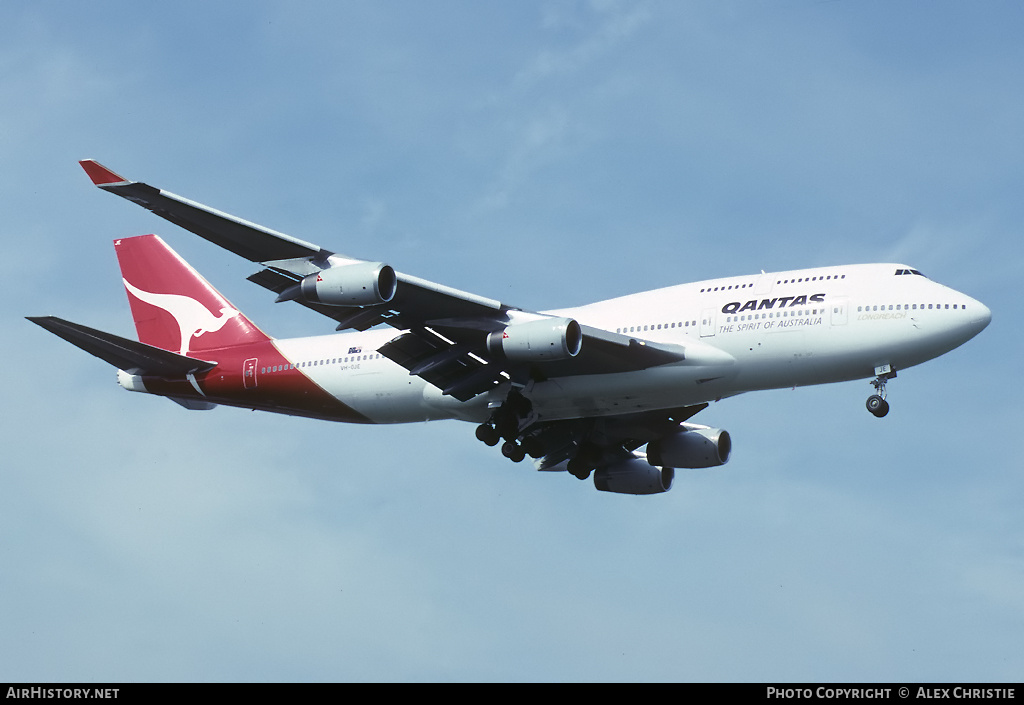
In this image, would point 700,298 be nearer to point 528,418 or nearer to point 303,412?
point 528,418

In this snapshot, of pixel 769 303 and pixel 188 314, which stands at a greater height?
pixel 188 314

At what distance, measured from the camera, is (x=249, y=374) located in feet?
138

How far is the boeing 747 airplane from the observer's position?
1367 inches

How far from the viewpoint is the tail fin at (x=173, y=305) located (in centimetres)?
4425

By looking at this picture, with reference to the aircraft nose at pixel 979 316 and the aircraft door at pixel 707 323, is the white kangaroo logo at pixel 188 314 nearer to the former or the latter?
the aircraft door at pixel 707 323

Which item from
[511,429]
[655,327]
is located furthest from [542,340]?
[511,429]

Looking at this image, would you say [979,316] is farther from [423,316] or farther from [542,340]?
[423,316]

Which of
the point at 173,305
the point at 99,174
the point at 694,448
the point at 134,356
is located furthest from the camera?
the point at 173,305

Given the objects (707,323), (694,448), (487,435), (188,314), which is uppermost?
(188,314)

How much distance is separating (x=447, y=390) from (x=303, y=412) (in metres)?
6.17

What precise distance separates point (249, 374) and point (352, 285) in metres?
10.1

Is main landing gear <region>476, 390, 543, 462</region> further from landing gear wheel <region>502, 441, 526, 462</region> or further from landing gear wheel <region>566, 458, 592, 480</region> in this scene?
landing gear wheel <region>566, 458, 592, 480</region>

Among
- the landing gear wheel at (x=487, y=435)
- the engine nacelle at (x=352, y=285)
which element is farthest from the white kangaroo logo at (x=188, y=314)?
the engine nacelle at (x=352, y=285)
